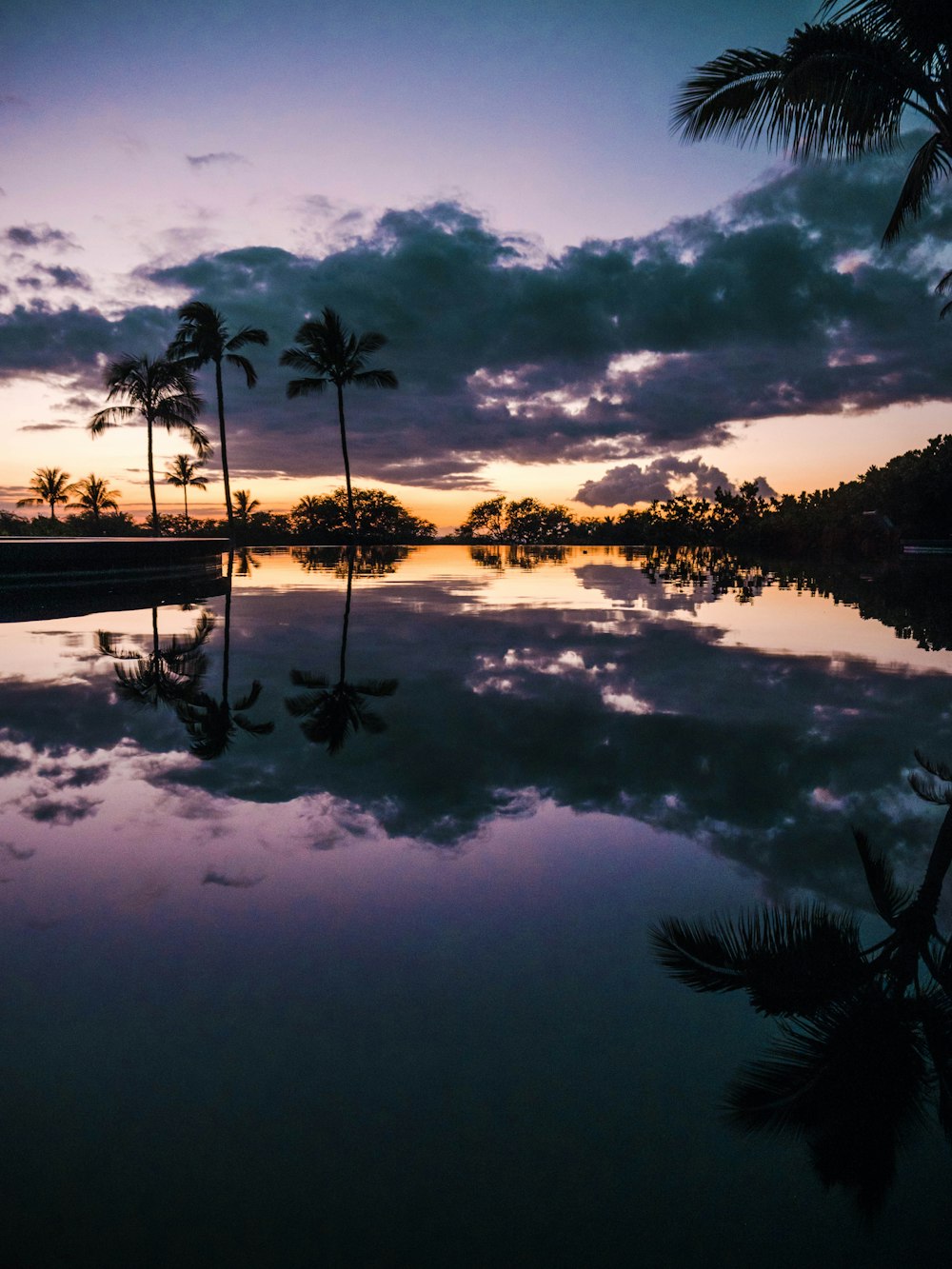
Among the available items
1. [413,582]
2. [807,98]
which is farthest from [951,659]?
[413,582]

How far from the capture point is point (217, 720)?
187 inches

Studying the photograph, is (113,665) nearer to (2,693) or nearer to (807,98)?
(2,693)

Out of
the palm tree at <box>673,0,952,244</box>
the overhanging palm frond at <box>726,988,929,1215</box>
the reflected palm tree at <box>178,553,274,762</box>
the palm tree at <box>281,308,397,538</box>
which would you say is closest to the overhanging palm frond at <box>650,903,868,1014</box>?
the overhanging palm frond at <box>726,988,929,1215</box>

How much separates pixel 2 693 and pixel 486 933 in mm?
4885

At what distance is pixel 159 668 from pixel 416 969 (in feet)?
17.0

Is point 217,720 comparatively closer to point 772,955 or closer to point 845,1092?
point 772,955

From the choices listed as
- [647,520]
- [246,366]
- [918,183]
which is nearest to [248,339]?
[246,366]

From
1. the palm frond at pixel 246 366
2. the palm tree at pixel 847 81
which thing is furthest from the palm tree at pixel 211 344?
the palm tree at pixel 847 81

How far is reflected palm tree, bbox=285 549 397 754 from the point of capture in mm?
4480

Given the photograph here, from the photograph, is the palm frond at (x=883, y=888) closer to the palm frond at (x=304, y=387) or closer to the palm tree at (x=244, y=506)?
the palm frond at (x=304, y=387)

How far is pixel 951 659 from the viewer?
7117 millimetres

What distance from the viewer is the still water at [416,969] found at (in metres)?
1.29

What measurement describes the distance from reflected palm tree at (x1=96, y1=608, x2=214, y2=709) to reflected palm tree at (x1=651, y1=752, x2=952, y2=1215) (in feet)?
13.9

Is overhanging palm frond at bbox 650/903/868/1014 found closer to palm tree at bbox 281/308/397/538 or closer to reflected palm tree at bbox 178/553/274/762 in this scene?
reflected palm tree at bbox 178/553/274/762
